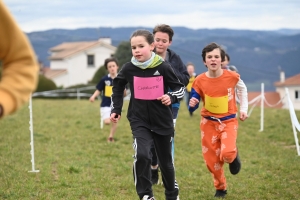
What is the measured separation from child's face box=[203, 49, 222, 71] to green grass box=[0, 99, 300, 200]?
1716 mm

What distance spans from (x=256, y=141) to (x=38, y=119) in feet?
29.4

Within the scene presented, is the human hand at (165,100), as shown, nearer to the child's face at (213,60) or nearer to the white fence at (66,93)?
the child's face at (213,60)

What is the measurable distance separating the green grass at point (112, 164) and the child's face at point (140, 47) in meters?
2.07

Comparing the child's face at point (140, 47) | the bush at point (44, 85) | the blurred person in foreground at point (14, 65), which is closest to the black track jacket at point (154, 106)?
the child's face at point (140, 47)

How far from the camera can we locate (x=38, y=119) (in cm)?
2031

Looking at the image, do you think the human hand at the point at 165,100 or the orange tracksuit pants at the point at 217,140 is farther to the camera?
the orange tracksuit pants at the point at 217,140

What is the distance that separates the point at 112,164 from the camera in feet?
34.2

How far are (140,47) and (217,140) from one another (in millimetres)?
1771

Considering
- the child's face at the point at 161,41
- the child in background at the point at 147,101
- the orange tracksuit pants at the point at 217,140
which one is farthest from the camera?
the child's face at the point at 161,41

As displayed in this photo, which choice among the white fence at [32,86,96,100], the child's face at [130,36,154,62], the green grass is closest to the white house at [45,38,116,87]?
the white fence at [32,86,96,100]

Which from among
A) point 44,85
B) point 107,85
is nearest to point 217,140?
point 107,85

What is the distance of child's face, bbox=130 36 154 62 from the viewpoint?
6297 mm

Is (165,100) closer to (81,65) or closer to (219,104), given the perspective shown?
(219,104)

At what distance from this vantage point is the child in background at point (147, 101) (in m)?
6.37
